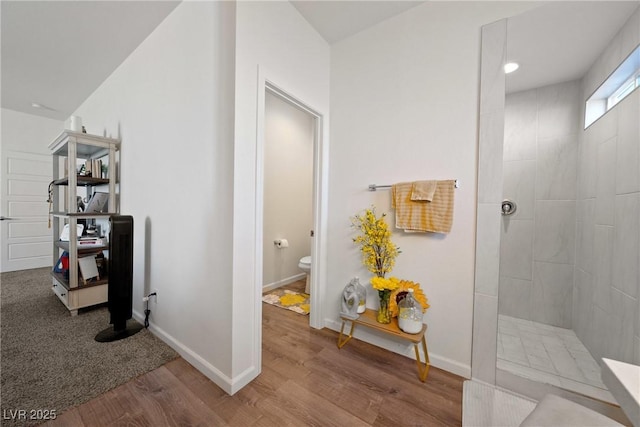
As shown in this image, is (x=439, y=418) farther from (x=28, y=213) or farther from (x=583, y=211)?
(x=28, y=213)

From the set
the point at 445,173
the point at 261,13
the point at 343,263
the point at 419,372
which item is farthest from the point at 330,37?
the point at 419,372

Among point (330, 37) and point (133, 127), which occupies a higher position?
point (330, 37)

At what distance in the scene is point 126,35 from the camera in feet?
7.07

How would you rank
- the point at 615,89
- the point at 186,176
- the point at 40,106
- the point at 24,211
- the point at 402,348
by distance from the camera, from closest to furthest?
1. the point at 615,89
2. the point at 186,176
3. the point at 402,348
4. the point at 40,106
5. the point at 24,211

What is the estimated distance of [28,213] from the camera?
12.6 feet

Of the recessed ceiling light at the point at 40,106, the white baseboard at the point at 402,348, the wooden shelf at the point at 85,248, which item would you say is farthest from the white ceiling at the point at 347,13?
the recessed ceiling light at the point at 40,106

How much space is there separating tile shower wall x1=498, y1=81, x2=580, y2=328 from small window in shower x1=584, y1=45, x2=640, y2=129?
6 cm

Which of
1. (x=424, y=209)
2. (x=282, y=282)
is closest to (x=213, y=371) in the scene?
(x=424, y=209)

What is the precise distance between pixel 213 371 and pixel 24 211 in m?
4.80

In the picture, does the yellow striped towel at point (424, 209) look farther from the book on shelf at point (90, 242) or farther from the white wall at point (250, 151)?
the book on shelf at point (90, 242)

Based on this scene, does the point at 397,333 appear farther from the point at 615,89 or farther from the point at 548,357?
the point at 615,89

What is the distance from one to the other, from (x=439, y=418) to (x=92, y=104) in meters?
4.82

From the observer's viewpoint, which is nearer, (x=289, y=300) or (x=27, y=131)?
(x=289, y=300)

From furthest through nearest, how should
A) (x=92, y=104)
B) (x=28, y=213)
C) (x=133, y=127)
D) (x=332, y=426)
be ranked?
(x=28, y=213), (x=92, y=104), (x=133, y=127), (x=332, y=426)
